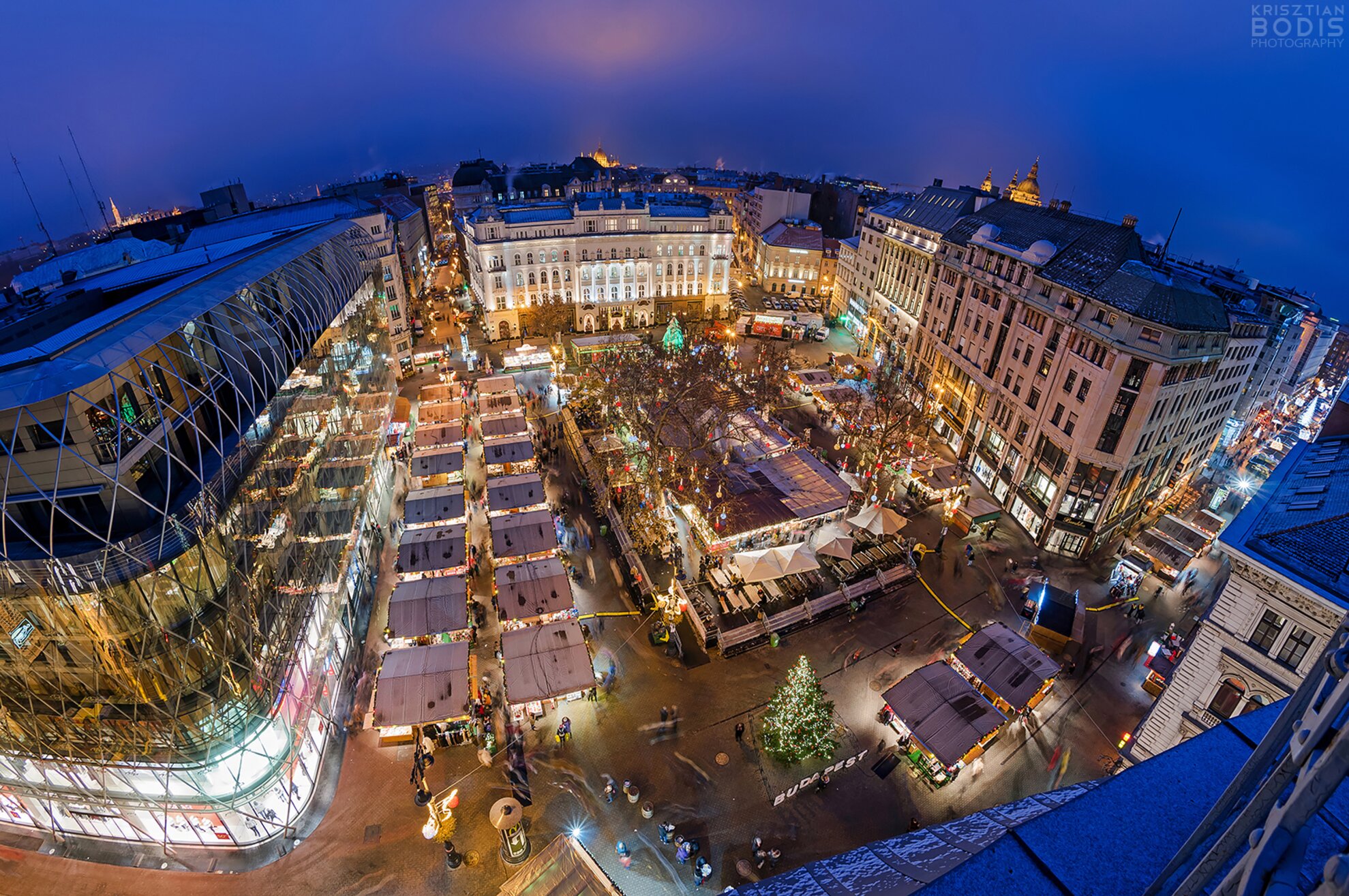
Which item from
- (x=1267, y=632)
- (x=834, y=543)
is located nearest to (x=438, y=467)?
(x=834, y=543)

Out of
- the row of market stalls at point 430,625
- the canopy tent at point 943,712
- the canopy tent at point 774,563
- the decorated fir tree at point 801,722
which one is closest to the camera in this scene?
the canopy tent at point 943,712

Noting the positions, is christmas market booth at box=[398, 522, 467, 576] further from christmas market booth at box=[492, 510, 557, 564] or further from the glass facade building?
the glass facade building

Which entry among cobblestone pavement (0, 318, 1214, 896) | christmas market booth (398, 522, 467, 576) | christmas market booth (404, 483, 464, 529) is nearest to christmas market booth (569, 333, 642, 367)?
christmas market booth (404, 483, 464, 529)

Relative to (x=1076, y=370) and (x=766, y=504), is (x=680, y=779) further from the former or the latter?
(x=1076, y=370)

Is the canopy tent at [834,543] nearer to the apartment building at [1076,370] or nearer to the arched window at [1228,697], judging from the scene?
the apartment building at [1076,370]

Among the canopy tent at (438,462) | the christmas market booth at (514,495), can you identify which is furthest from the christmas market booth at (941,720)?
the canopy tent at (438,462)

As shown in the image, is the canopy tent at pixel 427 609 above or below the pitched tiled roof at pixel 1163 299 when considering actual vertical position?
below
